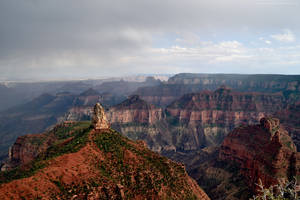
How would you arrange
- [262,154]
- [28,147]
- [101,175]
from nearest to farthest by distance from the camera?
[101,175], [262,154], [28,147]

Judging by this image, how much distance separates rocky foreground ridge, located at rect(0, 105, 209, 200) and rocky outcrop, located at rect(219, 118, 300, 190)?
26.6 meters

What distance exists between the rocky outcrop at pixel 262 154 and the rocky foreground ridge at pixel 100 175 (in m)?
26.6

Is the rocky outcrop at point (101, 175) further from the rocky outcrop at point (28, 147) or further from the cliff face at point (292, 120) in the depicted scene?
the cliff face at point (292, 120)

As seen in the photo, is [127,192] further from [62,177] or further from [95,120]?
[95,120]

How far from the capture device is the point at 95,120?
70.4 m

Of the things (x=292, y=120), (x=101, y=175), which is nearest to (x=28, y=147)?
(x=101, y=175)

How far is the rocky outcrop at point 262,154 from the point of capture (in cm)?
8012

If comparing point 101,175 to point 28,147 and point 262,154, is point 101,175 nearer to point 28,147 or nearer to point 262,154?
point 262,154

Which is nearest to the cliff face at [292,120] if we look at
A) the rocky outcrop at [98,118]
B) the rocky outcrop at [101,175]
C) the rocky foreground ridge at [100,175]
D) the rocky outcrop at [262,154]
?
the rocky outcrop at [262,154]

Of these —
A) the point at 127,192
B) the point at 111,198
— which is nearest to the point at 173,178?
the point at 127,192

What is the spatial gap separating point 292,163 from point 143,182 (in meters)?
54.8

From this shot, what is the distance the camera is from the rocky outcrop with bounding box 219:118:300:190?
80125mm

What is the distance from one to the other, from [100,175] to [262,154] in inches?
2588

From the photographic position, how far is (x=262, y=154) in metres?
91.4
